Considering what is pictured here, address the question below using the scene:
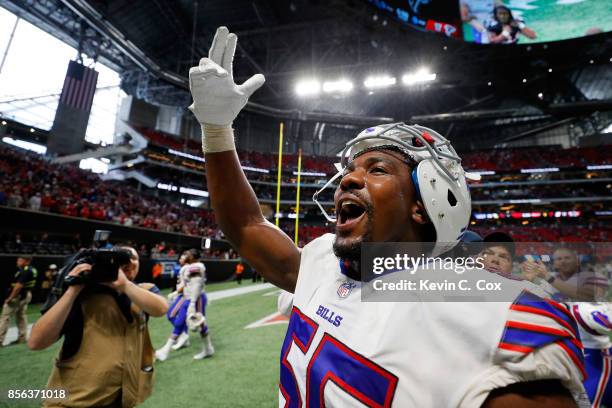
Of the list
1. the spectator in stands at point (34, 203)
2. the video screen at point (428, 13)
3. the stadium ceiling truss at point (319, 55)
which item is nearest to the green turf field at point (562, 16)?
the stadium ceiling truss at point (319, 55)

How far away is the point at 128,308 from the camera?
2510mm

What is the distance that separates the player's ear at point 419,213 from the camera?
1298 mm

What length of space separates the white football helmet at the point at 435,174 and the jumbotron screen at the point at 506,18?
72.0ft

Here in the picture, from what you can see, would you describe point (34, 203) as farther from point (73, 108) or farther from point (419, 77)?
point (419, 77)

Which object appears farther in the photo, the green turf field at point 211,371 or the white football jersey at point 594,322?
the green turf field at point 211,371

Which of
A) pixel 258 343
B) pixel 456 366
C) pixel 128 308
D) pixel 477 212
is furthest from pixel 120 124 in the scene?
pixel 477 212

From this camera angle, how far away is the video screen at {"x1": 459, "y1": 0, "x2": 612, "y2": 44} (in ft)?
65.7

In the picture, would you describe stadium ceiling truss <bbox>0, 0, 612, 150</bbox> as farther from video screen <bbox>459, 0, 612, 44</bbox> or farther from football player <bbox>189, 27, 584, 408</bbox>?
football player <bbox>189, 27, 584, 408</bbox>

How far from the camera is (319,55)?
2897 centimetres

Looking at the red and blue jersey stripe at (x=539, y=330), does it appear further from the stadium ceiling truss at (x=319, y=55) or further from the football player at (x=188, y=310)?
the stadium ceiling truss at (x=319, y=55)

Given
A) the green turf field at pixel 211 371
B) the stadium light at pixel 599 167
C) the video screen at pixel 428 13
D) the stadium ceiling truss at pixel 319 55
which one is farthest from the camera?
the stadium light at pixel 599 167

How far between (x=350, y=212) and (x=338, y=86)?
102 ft

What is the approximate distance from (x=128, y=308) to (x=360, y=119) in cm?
3375

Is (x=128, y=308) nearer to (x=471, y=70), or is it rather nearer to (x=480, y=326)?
(x=480, y=326)
